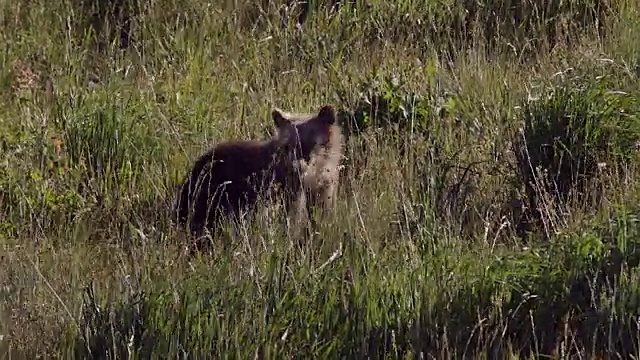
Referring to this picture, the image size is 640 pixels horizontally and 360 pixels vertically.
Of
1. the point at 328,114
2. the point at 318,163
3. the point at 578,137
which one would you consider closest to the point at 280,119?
the point at 328,114

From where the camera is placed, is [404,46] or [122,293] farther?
[404,46]

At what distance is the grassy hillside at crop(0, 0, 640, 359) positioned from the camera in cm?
432

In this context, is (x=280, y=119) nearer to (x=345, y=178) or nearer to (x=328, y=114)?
(x=328, y=114)

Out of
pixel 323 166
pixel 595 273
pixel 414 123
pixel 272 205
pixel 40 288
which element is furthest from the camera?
pixel 414 123

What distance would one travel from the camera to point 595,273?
434 centimetres

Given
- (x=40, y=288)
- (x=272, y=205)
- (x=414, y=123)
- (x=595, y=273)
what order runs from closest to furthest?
(x=595, y=273) → (x=40, y=288) → (x=272, y=205) → (x=414, y=123)

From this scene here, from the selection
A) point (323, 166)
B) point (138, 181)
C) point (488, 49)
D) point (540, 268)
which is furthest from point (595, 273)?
point (488, 49)

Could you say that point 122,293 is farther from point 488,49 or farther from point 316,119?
point 488,49

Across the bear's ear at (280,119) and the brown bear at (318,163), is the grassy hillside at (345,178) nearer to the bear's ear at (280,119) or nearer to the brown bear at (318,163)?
the brown bear at (318,163)

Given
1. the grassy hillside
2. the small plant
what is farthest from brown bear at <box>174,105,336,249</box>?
the small plant

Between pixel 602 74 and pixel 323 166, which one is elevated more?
pixel 602 74

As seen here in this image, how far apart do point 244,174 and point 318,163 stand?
382mm

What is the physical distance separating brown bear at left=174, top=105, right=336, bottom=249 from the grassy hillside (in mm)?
202

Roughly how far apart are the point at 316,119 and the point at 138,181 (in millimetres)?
938
